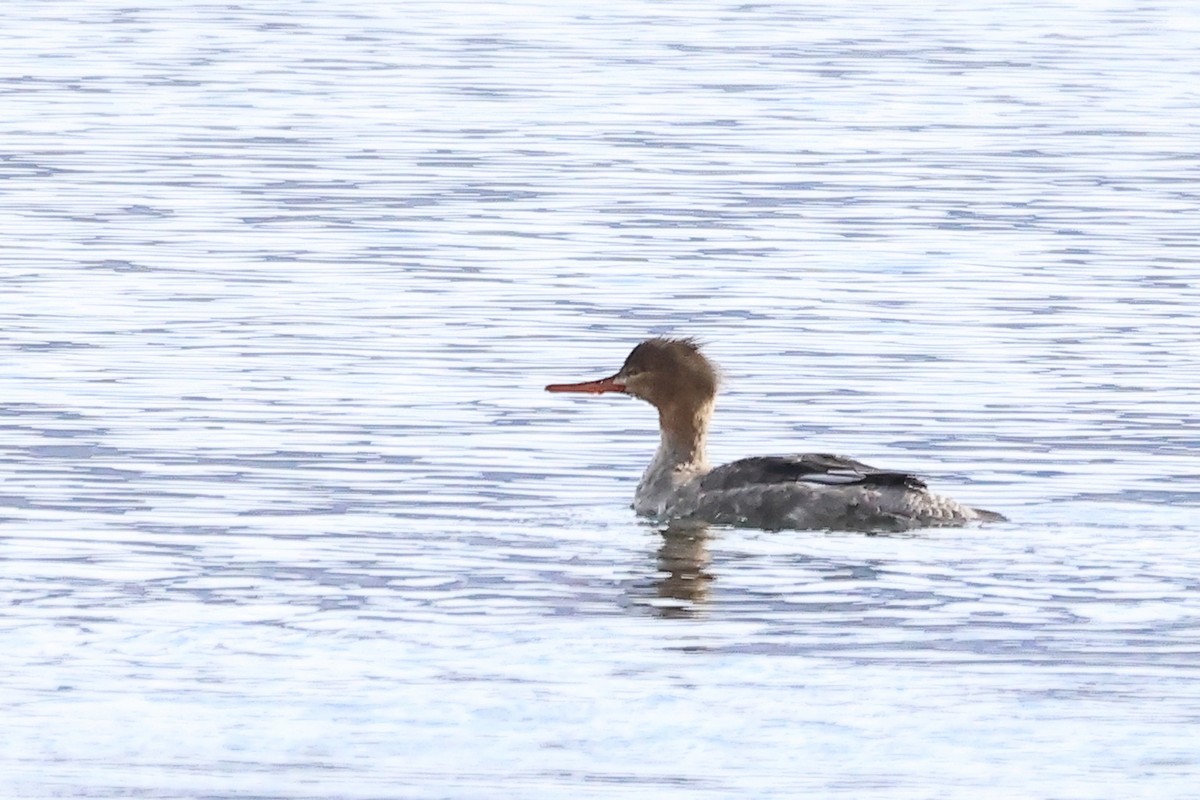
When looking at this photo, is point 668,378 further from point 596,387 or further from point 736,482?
point 736,482

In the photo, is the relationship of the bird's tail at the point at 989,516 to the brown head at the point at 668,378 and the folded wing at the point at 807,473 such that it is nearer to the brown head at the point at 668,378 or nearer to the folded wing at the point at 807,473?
the folded wing at the point at 807,473

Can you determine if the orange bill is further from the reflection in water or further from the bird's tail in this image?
the bird's tail

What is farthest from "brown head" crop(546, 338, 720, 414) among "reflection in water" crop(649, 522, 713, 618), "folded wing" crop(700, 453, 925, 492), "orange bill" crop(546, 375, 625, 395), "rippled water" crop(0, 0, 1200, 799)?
"reflection in water" crop(649, 522, 713, 618)

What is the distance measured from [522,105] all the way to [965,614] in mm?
24771

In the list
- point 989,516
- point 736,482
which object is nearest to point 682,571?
point 736,482

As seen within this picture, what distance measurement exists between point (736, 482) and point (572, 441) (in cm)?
217

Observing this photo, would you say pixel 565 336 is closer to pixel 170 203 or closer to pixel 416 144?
pixel 170 203

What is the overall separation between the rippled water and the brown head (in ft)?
1.37

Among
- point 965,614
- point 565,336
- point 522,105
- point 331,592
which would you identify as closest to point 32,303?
point 565,336

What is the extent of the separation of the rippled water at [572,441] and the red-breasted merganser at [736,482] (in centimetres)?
20

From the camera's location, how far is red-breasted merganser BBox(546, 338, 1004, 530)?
13.7 meters

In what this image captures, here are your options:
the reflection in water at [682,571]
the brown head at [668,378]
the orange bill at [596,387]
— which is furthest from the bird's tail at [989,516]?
the orange bill at [596,387]

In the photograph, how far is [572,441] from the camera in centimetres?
1627

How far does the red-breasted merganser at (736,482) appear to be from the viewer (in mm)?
13664
